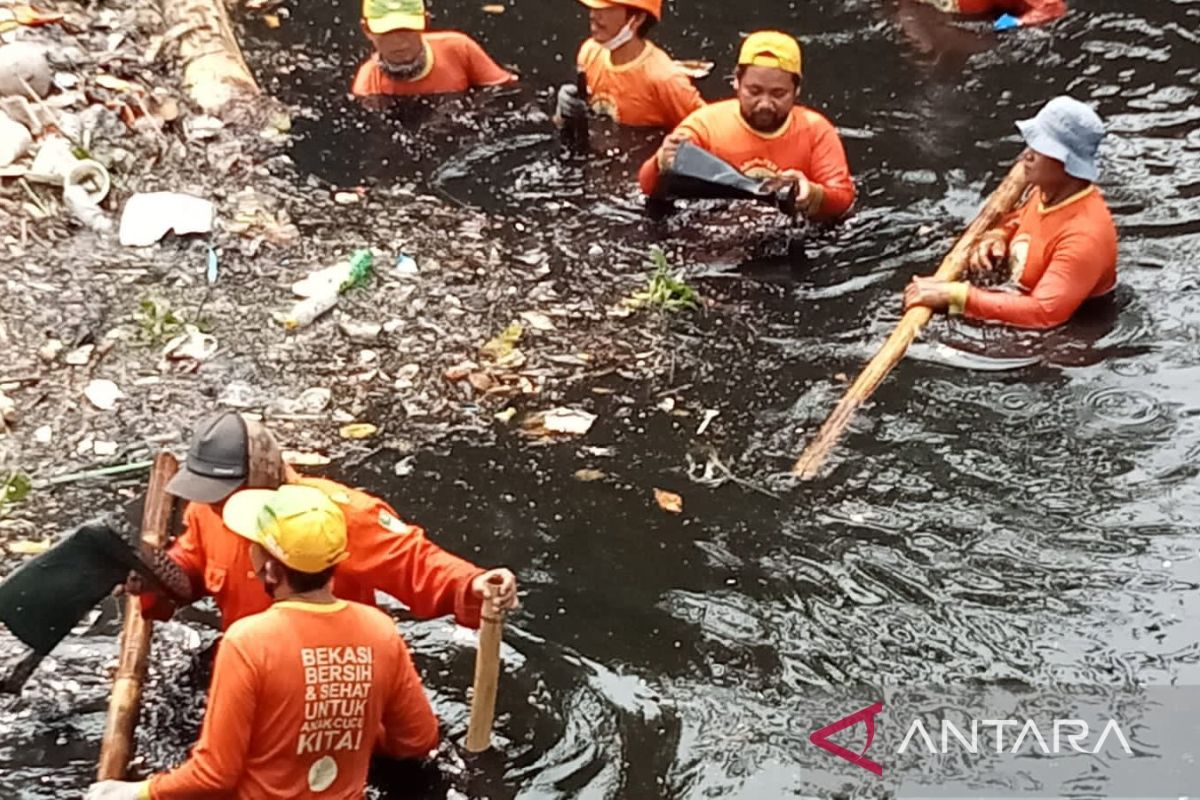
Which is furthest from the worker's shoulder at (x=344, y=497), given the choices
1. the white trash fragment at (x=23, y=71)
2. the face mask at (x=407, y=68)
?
the face mask at (x=407, y=68)

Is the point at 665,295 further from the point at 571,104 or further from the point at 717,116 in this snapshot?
the point at 571,104

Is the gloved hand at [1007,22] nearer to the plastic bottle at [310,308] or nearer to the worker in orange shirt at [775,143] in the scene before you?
the worker in orange shirt at [775,143]

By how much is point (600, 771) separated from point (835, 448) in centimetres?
212

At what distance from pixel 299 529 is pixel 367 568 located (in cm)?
68

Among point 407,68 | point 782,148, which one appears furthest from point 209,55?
point 782,148

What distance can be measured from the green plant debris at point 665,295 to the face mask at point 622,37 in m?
1.75

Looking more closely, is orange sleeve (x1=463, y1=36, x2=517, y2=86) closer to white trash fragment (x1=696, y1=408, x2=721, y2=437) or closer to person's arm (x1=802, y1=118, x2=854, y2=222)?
person's arm (x1=802, y1=118, x2=854, y2=222)

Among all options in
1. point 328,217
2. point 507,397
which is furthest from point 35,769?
point 328,217

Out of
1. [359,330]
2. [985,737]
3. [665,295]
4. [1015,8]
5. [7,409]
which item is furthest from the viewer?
[1015,8]

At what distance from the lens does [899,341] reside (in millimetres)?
7277

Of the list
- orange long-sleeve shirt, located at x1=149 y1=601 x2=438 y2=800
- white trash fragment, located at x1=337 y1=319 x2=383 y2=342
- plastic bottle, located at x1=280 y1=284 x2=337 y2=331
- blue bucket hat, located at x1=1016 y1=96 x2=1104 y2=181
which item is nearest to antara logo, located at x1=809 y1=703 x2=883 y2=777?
orange long-sleeve shirt, located at x1=149 y1=601 x2=438 y2=800

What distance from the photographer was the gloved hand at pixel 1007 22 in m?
10.9

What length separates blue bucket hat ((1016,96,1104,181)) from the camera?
712 centimetres

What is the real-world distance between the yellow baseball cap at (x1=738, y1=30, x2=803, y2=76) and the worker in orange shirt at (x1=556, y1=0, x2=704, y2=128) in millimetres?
1095
